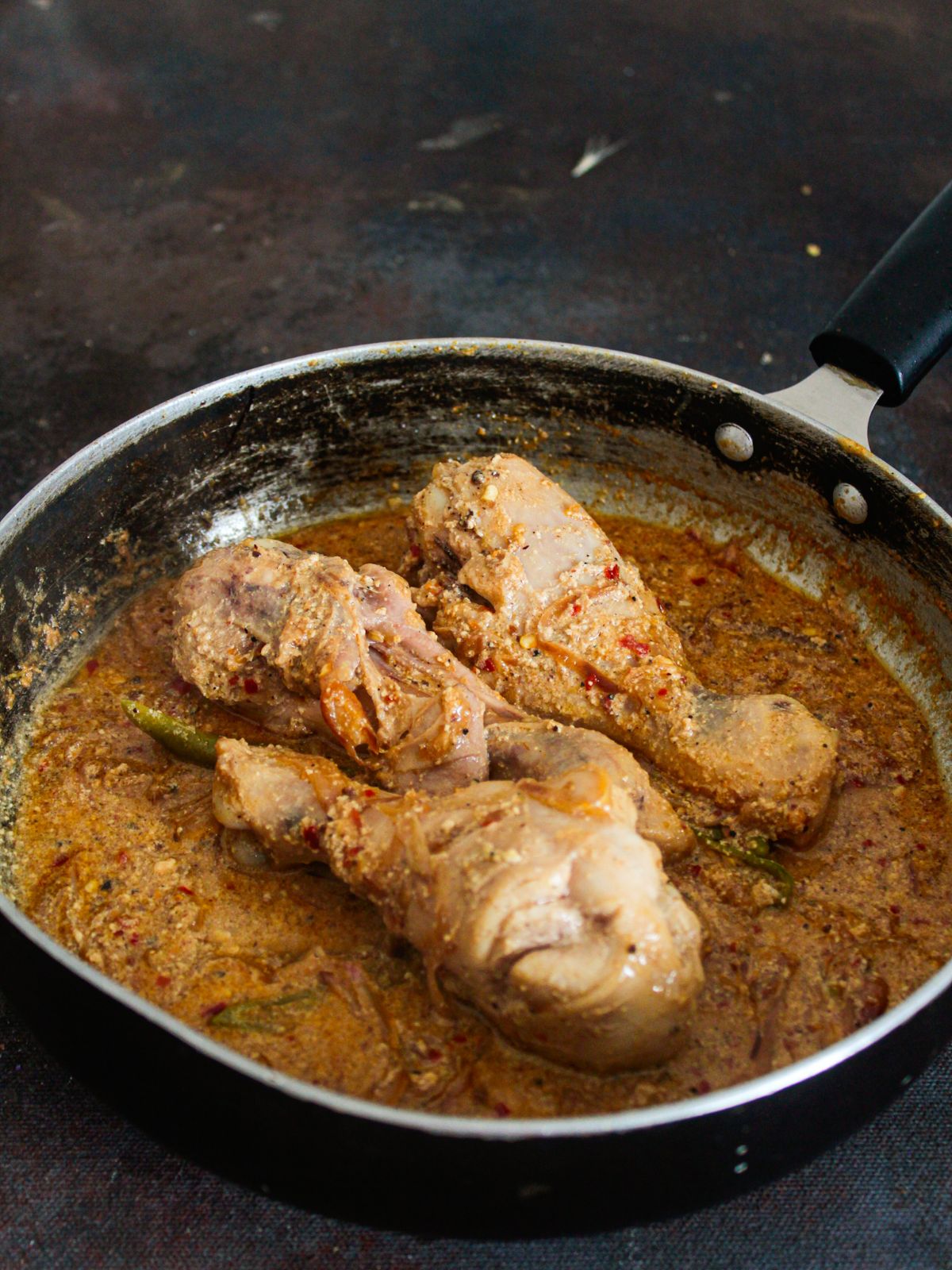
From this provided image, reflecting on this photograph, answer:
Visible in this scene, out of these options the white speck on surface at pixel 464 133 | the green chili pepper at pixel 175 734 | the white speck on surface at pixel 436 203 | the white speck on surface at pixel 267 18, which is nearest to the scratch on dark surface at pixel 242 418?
the green chili pepper at pixel 175 734

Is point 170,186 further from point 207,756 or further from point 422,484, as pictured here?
point 207,756

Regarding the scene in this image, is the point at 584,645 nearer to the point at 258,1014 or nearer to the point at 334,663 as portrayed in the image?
the point at 334,663

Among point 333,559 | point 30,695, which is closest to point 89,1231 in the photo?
point 30,695

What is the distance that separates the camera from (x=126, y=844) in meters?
2.68

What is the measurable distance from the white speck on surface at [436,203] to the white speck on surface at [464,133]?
0.36 metres

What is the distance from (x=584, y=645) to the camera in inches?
109

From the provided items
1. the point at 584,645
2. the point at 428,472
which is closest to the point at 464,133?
the point at 428,472

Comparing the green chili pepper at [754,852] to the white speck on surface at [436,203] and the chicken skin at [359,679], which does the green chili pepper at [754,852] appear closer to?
the chicken skin at [359,679]

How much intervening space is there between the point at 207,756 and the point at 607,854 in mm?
1094

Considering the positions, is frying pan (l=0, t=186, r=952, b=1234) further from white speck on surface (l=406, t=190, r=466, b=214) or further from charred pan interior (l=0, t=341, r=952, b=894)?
white speck on surface (l=406, t=190, r=466, b=214)

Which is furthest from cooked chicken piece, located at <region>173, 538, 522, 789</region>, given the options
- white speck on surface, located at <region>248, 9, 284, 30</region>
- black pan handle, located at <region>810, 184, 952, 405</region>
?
white speck on surface, located at <region>248, 9, 284, 30</region>

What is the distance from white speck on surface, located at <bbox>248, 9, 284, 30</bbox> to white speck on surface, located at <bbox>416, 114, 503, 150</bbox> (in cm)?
132

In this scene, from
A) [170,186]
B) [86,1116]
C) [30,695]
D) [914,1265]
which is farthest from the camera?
[170,186]

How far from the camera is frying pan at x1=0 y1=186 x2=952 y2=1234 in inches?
73.2
